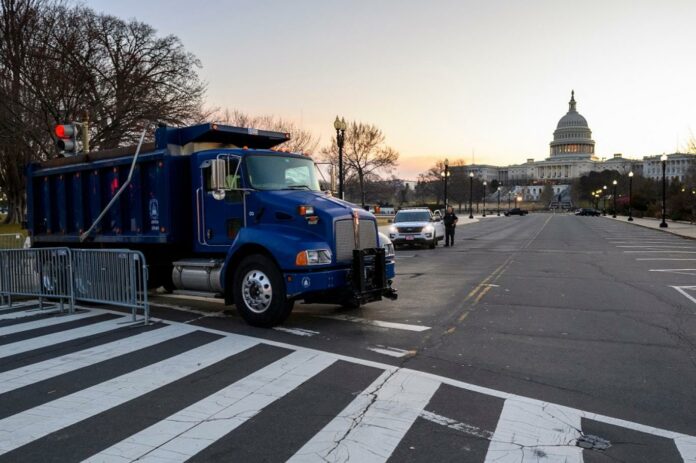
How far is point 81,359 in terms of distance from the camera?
7.00m

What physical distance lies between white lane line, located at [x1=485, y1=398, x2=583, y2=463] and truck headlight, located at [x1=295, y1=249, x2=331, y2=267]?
368 cm

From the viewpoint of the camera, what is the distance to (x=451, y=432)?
4.67 meters

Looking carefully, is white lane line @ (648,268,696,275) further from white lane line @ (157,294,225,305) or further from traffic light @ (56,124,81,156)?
traffic light @ (56,124,81,156)

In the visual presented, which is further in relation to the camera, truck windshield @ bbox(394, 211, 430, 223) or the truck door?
truck windshield @ bbox(394, 211, 430, 223)

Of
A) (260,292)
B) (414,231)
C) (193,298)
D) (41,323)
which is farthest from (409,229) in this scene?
(41,323)

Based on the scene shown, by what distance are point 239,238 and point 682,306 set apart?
323 inches

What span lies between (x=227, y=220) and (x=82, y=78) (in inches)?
975

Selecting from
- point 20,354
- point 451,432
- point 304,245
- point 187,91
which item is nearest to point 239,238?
point 304,245

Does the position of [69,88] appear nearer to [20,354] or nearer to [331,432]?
[20,354]

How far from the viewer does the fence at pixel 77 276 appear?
367 inches

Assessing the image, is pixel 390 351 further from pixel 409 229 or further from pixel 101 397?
pixel 409 229

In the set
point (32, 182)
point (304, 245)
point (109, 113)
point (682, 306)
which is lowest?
point (682, 306)

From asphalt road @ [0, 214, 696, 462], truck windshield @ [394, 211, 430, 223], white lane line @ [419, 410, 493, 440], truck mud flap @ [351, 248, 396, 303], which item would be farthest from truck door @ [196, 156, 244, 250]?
truck windshield @ [394, 211, 430, 223]

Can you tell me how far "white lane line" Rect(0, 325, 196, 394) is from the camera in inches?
245
